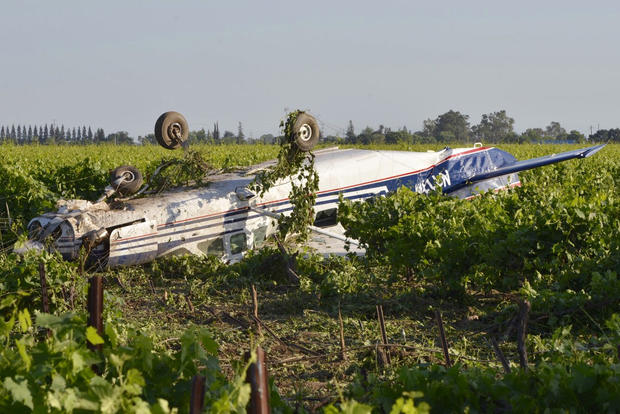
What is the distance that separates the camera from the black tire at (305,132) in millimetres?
14523

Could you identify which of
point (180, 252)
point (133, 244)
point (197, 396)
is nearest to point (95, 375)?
point (197, 396)

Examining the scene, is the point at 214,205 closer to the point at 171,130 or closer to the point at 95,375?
the point at 171,130

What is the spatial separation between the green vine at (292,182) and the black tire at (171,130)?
202 cm

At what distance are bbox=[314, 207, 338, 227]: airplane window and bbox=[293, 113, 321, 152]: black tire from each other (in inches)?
69.0

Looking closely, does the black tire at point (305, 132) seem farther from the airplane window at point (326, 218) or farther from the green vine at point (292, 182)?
the airplane window at point (326, 218)

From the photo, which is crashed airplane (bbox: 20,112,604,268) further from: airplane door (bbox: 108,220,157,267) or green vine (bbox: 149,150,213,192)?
green vine (bbox: 149,150,213,192)

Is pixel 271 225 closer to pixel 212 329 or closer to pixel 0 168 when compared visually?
pixel 212 329

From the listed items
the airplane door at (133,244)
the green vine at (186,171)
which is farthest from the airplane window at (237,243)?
the airplane door at (133,244)

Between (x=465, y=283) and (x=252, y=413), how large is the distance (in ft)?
23.7

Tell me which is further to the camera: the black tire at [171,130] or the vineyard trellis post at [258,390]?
the black tire at [171,130]

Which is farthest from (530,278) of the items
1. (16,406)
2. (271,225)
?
(16,406)

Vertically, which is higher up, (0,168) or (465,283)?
(0,168)

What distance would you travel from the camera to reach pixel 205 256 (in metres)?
13.6

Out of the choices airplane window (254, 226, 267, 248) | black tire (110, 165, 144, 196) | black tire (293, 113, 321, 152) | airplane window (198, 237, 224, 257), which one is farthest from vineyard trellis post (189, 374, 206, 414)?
black tire (293, 113, 321, 152)
